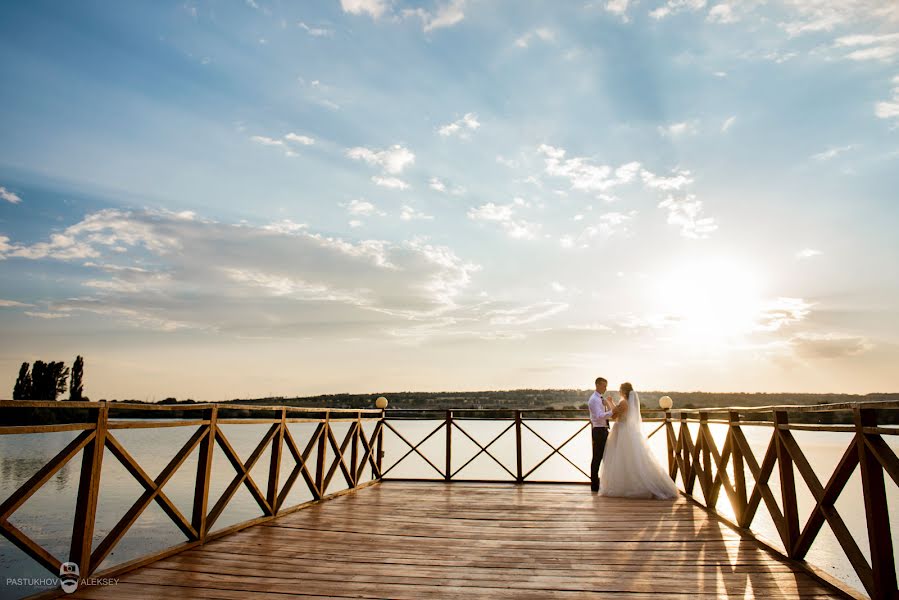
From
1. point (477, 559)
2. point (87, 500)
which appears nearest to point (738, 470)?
point (477, 559)

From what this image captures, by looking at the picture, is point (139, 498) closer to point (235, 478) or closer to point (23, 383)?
point (235, 478)

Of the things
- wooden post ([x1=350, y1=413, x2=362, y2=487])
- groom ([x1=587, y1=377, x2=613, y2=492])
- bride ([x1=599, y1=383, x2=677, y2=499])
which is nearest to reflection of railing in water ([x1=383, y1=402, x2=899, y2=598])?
bride ([x1=599, y1=383, x2=677, y2=499])

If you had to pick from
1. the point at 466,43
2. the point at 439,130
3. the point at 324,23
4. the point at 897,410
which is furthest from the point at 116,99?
the point at 897,410

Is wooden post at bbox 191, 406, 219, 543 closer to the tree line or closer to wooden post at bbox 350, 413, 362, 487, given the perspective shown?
wooden post at bbox 350, 413, 362, 487

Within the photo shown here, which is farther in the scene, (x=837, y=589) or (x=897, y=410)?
(x=837, y=589)

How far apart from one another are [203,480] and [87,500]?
1245mm

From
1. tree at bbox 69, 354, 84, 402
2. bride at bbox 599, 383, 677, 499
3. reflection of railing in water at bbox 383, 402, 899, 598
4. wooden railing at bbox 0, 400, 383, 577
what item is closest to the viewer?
wooden railing at bbox 0, 400, 383, 577

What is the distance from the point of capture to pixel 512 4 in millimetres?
6859

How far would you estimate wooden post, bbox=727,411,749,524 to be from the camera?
5133mm

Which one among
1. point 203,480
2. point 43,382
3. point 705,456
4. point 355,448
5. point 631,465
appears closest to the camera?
point 203,480

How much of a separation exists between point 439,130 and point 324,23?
2413 millimetres

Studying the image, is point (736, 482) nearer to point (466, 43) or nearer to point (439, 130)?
point (439, 130)

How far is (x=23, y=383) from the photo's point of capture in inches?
2221

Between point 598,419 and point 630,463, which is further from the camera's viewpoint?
point 598,419
